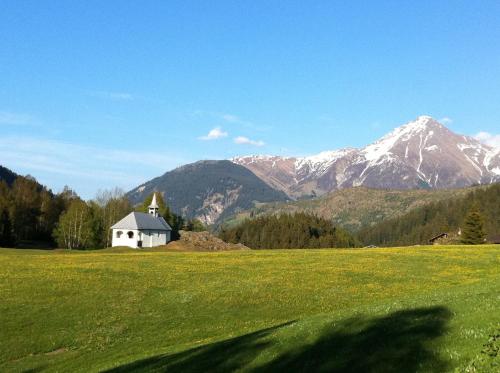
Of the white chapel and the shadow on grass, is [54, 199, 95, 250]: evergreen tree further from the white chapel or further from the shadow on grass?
the shadow on grass

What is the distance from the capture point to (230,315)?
116 feet

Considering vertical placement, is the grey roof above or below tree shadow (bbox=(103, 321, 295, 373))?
above

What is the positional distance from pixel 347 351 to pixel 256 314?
19.1m

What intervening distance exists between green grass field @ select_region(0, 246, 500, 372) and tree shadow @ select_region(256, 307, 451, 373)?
0.19 ft

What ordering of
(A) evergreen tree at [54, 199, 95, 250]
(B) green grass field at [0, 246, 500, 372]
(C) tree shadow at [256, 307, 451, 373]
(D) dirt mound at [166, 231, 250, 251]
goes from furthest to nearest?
1. (A) evergreen tree at [54, 199, 95, 250]
2. (D) dirt mound at [166, 231, 250, 251]
3. (B) green grass field at [0, 246, 500, 372]
4. (C) tree shadow at [256, 307, 451, 373]

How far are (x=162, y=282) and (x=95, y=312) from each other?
1125 centimetres

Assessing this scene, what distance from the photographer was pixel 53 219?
151 m

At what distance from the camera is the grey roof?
12394cm

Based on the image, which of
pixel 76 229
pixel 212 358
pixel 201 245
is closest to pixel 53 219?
pixel 76 229

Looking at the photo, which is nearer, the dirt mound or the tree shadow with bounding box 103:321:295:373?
the tree shadow with bounding box 103:321:295:373

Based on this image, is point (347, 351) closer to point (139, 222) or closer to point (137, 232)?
point (137, 232)

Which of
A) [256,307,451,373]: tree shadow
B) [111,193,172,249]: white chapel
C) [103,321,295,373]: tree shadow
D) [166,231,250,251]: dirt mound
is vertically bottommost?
[103,321,295,373]: tree shadow

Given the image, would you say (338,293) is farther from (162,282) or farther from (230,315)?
(162,282)

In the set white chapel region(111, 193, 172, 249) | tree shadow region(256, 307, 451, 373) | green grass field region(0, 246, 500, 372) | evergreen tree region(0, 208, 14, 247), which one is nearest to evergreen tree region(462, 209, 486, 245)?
green grass field region(0, 246, 500, 372)
